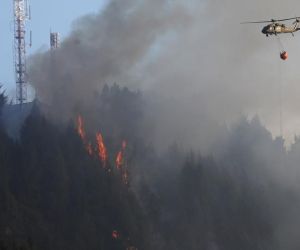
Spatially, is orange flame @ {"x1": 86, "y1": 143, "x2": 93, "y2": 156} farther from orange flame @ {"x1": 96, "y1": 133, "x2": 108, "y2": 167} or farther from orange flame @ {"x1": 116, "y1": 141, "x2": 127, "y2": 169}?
orange flame @ {"x1": 116, "y1": 141, "x2": 127, "y2": 169}

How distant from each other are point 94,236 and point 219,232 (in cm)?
4293

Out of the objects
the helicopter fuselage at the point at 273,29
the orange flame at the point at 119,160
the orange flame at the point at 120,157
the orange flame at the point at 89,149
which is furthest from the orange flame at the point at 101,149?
the helicopter fuselage at the point at 273,29

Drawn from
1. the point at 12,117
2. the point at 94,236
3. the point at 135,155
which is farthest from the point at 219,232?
the point at 12,117

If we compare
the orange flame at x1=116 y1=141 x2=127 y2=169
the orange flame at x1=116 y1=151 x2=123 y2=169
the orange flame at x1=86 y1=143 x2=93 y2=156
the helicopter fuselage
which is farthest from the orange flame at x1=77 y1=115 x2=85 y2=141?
the helicopter fuselage

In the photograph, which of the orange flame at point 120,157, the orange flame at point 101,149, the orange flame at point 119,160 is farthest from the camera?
the orange flame at point 120,157

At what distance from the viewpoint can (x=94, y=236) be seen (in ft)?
507

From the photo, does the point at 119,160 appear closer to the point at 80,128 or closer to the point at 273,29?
the point at 80,128

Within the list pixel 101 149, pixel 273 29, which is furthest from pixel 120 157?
pixel 273 29

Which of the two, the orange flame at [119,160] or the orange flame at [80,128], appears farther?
the orange flame at [119,160]

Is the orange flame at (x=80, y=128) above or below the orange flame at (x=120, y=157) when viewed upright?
above

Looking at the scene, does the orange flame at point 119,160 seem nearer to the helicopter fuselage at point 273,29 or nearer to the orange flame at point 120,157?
the orange flame at point 120,157

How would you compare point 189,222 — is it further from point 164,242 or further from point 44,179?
point 44,179

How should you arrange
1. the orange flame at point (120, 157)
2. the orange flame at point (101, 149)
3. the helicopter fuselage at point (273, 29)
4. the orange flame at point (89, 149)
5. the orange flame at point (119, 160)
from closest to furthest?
the helicopter fuselage at point (273, 29) → the orange flame at point (89, 149) → the orange flame at point (101, 149) → the orange flame at point (119, 160) → the orange flame at point (120, 157)

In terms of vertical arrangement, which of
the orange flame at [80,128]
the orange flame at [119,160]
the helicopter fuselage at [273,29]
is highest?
the orange flame at [80,128]
